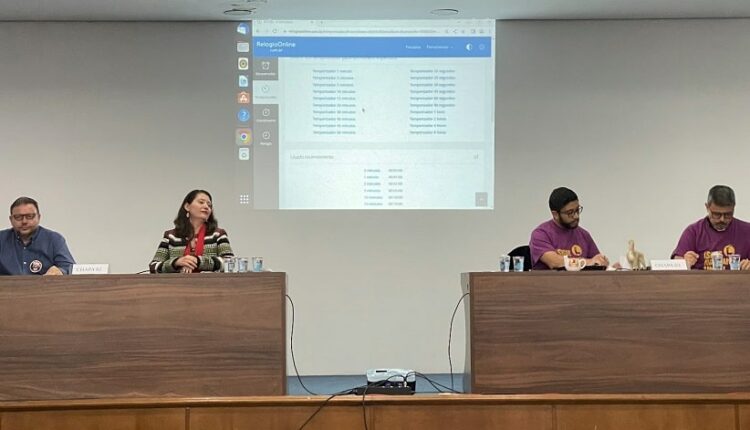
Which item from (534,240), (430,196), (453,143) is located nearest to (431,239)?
(430,196)

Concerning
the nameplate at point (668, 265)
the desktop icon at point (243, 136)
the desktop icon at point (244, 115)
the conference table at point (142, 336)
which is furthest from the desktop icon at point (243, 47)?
the nameplate at point (668, 265)

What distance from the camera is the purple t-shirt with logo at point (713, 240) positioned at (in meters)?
4.18

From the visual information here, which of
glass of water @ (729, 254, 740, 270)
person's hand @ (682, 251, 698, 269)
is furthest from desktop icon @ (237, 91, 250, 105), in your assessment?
glass of water @ (729, 254, 740, 270)

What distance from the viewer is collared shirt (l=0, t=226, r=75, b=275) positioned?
4461mm

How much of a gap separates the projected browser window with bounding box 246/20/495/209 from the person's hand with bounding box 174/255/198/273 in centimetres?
199

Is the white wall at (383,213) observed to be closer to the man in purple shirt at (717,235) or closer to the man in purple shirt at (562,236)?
the man in purple shirt at (717,235)

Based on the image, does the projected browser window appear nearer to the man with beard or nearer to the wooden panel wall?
the man with beard

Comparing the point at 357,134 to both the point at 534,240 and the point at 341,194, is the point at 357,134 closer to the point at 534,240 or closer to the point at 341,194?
the point at 341,194

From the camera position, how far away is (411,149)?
5.59m

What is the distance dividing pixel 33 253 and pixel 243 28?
209cm

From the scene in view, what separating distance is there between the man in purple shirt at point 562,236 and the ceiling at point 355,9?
1.74 m

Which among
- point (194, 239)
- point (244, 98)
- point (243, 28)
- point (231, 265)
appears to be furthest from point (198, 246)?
point (243, 28)

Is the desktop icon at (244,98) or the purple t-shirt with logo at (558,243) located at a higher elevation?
the desktop icon at (244,98)

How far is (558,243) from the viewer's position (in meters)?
4.09
